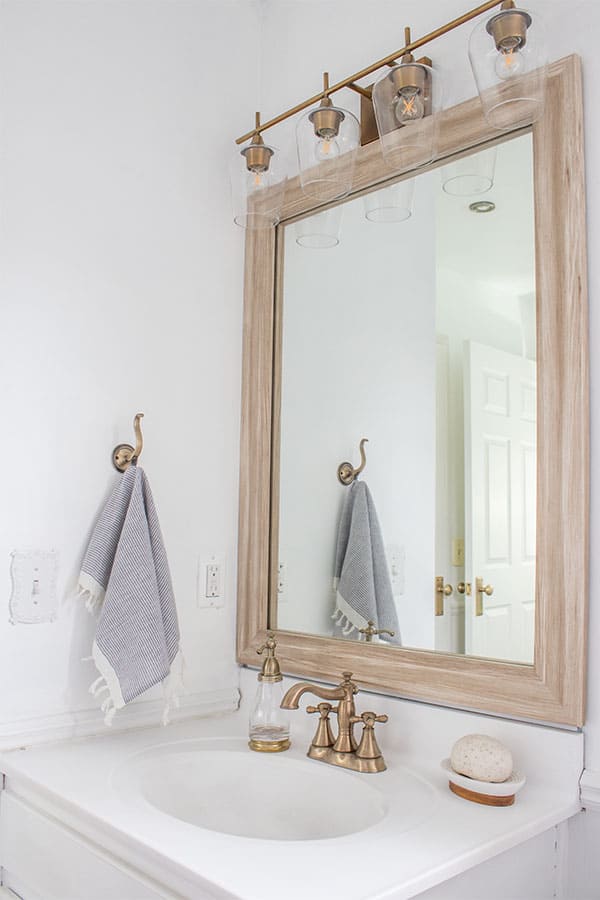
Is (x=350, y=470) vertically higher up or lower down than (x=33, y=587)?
higher up

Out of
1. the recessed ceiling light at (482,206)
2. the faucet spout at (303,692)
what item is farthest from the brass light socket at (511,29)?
the faucet spout at (303,692)

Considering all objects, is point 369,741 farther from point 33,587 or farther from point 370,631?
point 33,587

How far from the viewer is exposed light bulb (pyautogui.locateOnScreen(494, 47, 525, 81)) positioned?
3.63ft

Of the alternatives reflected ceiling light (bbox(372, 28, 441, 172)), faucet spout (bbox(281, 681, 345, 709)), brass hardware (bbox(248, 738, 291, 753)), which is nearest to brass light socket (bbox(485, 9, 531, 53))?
reflected ceiling light (bbox(372, 28, 441, 172))

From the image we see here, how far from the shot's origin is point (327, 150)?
4.47 feet

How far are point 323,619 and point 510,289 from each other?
745 mm

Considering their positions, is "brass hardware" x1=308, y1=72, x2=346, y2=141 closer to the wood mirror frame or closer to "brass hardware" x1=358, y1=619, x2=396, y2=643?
the wood mirror frame

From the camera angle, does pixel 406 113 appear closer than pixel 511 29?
No

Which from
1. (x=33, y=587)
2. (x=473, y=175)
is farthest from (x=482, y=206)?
(x=33, y=587)

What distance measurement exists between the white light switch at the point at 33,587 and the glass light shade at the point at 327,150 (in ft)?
2.72

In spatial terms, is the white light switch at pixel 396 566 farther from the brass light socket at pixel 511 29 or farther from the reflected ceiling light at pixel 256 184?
the brass light socket at pixel 511 29

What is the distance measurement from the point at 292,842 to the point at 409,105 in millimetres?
1122

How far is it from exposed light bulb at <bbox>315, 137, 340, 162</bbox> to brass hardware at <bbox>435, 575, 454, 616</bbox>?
78cm

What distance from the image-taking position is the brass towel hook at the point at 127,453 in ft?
4.93
